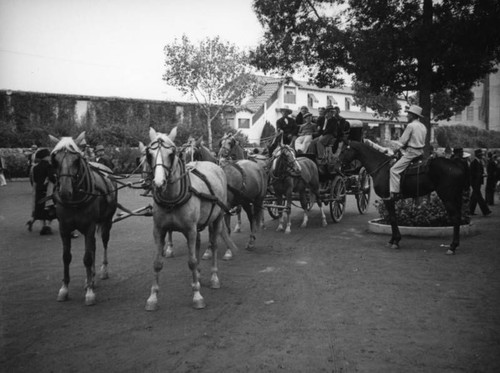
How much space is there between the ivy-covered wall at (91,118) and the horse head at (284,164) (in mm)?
21304

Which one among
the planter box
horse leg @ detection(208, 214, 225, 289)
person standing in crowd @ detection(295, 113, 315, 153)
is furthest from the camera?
person standing in crowd @ detection(295, 113, 315, 153)

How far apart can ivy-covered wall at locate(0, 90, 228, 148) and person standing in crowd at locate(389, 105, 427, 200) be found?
2428 centimetres

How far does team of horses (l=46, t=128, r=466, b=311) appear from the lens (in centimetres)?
548

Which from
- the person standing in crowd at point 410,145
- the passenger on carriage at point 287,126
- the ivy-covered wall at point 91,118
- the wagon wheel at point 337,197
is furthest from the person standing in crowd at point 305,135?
Answer: the ivy-covered wall at point 91,118

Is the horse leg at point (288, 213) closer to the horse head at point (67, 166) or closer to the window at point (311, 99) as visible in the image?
the horse head at point (67, 166)

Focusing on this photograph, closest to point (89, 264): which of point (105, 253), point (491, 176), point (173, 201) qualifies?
point (105, 253)

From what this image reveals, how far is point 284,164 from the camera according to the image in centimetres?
1111

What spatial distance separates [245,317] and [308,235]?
559 cm

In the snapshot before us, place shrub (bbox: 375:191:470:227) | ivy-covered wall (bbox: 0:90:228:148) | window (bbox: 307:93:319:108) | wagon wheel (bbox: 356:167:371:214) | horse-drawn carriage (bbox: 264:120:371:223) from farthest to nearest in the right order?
window (bbox: 307:93:319:108), ivy-covered wall (bbox: 0:90:228:148), wagon wheel (bbox: 356:167:371:214), horse-drawn carriage (bbox: 264:120:371:223), shrub (bbox: 375:191:470:227)

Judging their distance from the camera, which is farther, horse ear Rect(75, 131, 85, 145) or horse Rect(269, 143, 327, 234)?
horse Rect(269, 143, 327, 234)

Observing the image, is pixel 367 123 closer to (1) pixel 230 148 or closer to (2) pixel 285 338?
(1) pixel 230 148

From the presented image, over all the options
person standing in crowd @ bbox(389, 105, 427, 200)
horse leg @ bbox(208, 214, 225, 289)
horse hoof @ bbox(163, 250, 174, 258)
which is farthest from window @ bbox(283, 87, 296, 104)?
horse leg @ bbox(208, 214, 225, 289)

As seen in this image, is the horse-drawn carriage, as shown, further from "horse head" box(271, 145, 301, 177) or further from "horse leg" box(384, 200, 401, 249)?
"horse leg" box(384, 200, 401, 249)

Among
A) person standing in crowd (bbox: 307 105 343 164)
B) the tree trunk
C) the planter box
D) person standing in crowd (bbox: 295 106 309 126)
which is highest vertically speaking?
the tree trunk
